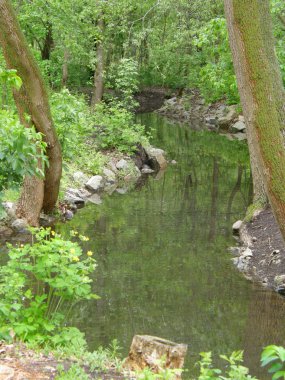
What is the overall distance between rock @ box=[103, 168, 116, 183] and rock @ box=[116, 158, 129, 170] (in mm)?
584

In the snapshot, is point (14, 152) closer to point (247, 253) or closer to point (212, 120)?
point (247, 253)

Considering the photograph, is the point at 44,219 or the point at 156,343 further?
the point at 44,219

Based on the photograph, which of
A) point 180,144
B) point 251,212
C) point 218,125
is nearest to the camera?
point 251,212

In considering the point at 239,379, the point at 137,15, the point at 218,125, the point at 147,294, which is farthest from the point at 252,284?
the point at 218,125

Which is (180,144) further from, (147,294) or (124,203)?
(147,294)

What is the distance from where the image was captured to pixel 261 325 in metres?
8.84

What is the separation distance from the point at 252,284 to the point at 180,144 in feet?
53.9

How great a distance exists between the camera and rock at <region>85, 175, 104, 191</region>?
671 inches

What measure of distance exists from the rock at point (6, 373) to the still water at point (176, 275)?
8.65 feet

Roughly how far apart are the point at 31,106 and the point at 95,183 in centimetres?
544

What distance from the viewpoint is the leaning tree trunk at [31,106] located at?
1144 cm

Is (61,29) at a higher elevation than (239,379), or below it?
higher

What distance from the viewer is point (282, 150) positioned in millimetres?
6051

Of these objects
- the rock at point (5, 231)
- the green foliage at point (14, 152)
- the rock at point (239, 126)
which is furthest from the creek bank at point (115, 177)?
the green foliage at point (14, 152)
